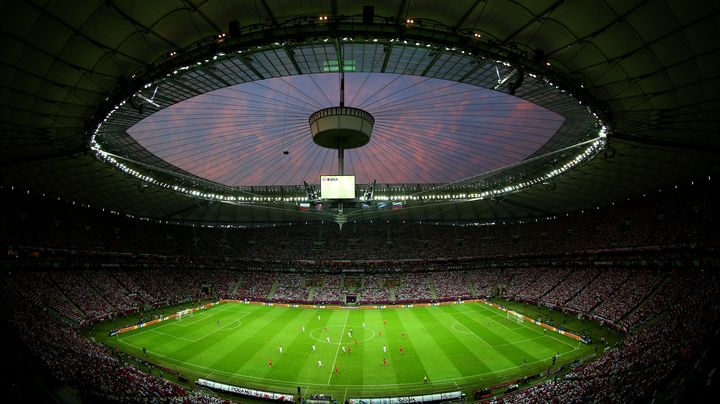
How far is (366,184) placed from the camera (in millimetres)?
56094

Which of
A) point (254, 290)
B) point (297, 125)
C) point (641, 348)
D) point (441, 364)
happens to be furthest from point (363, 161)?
point (254, 290)

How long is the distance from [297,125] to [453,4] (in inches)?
819

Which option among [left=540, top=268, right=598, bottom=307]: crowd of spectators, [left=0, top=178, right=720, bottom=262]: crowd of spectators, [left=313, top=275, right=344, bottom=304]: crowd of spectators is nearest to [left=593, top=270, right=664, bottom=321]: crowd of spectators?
[left=0, top=178, right=720, bottom=262]: crowd of spectators

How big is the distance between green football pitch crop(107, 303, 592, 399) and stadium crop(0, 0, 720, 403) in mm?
336

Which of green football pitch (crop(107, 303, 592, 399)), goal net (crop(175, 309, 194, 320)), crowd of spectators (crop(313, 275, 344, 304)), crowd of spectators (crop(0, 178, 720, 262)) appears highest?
crowd of spectators (crop(0, 178, 720, 262))

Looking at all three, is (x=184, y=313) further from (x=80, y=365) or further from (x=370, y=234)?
(x=370, y=234)

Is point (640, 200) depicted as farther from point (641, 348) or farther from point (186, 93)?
point (186, 93)

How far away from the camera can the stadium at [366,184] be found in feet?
59.6

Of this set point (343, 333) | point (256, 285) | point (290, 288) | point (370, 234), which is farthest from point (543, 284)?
point (256, 285)

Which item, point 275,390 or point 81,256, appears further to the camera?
point 81,256

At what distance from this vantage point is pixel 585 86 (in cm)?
2316

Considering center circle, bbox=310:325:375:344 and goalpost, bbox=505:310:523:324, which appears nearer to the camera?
center circle, bbox=310:325:375:344

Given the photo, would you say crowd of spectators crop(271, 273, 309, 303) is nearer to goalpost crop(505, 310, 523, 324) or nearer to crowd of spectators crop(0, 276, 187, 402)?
goalpost crop(505, 310, 523, 324)

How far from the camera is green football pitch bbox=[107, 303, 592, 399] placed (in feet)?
94.3
